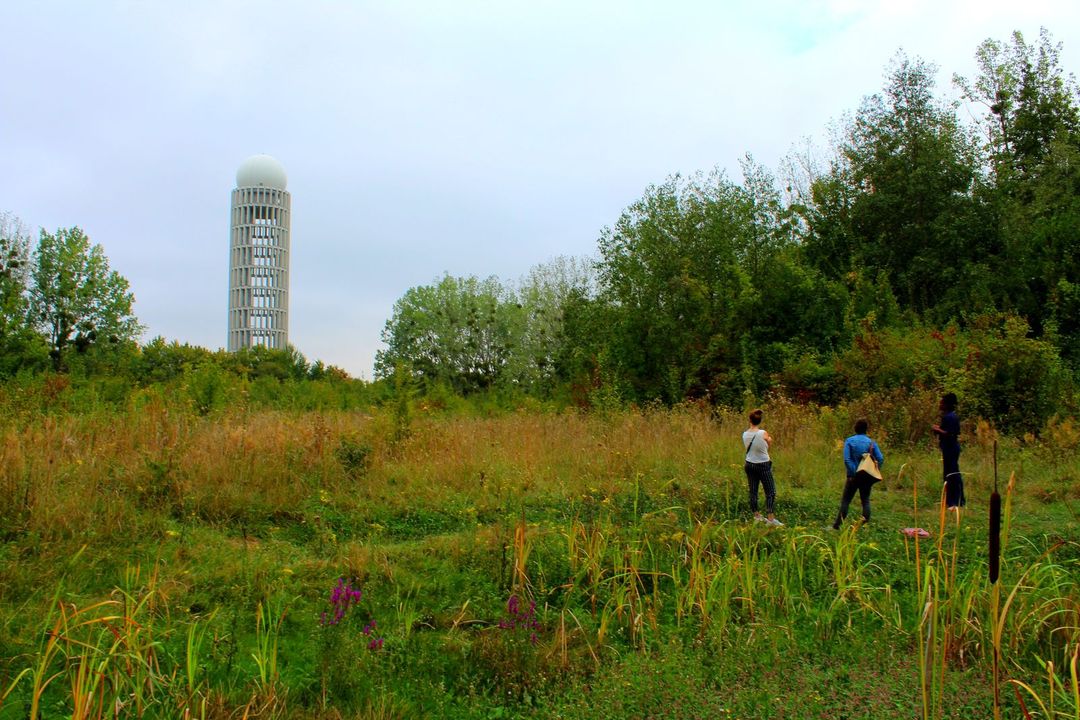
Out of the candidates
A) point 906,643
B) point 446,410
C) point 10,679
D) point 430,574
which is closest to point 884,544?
point 906,643

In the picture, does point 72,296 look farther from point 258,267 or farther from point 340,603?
point 258,267

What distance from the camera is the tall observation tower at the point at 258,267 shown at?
90.5 metres

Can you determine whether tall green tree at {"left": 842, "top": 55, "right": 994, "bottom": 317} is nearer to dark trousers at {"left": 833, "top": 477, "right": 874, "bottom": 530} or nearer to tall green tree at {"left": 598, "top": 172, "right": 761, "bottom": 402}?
tall green tree at {"left": 598, "top": 172, "right": 761, "bottom": 402}

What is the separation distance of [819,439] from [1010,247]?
15.7 metres

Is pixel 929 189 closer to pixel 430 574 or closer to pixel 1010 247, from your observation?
pixel 1010 247

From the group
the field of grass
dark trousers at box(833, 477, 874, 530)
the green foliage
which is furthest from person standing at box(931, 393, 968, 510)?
the green foliage

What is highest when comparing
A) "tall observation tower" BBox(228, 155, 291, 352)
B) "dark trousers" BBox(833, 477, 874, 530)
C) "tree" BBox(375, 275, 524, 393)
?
"tall observation tower" BBox(228, 155, 291, 352)

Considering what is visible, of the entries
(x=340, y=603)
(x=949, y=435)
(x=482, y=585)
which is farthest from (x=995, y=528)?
(x=949, y=435)

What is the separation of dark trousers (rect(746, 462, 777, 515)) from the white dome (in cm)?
8477

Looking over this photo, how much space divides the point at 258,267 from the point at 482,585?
9762 centimetres

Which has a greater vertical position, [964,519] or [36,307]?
[36,307]

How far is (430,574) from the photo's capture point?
22.4ft

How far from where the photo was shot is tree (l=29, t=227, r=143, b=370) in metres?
33.9

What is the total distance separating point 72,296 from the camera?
112ft
